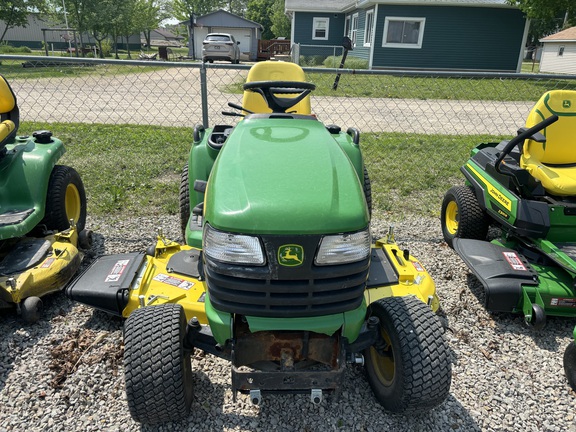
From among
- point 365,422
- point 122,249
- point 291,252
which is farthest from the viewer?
point 122,249

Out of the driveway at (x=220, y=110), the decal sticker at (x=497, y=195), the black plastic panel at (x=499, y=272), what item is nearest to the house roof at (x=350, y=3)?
the driveway at (x=220, y=110)

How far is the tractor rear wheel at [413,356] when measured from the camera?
2000 mm

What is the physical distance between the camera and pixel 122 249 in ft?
12.8

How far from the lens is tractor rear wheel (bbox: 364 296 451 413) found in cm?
200

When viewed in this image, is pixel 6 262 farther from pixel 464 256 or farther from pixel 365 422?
pixel 464 256

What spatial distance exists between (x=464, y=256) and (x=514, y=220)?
423mm

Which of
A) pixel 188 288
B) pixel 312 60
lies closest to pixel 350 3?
pixel 312 60

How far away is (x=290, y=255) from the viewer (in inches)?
69.1

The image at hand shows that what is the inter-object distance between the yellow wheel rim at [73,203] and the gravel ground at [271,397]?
107 cm

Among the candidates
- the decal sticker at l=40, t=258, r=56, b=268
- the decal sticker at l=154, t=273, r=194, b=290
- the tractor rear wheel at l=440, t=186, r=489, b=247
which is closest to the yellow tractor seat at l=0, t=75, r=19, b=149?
the decal sticker at l=40, t=258, r=56, b=268

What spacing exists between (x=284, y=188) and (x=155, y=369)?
2.98 ft

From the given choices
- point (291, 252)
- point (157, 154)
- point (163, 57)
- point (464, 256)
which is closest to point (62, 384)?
point (291, 252)

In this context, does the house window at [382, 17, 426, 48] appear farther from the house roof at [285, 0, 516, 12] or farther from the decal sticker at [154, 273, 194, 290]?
the decal sticker at [154, 273, 194, 290]

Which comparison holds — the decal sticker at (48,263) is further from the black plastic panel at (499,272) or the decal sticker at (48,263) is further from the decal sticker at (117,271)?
the black plastic panel at (499,272)
